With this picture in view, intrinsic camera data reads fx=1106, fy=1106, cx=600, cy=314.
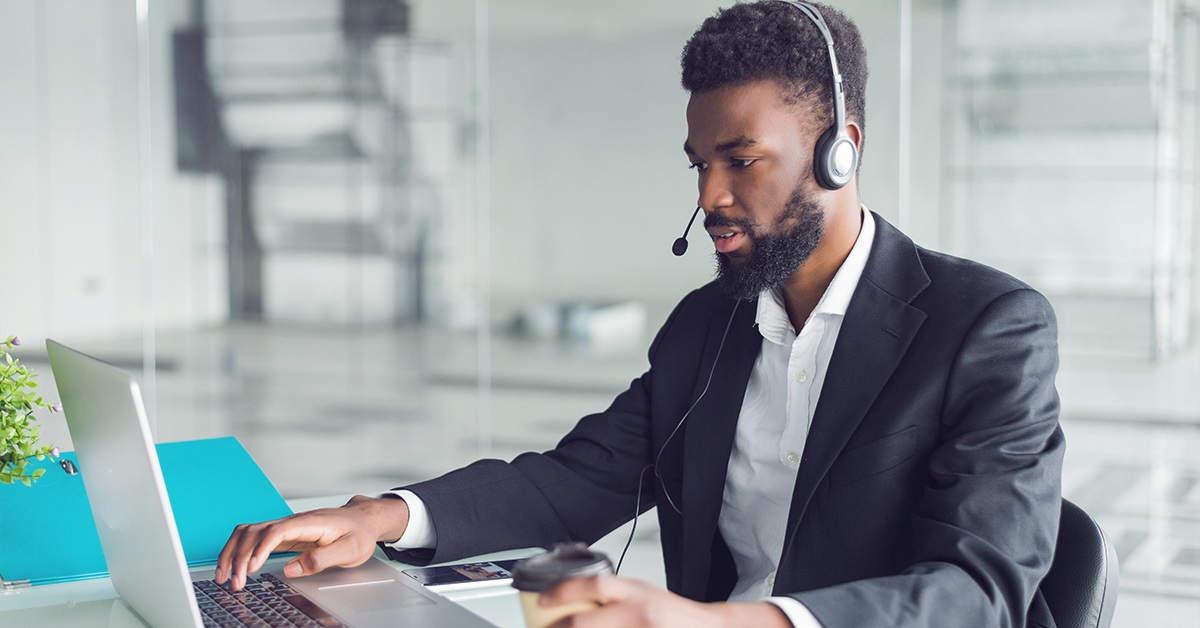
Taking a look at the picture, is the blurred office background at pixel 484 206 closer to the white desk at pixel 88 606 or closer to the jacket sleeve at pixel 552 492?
the jacket sleeve at pixel 552 492

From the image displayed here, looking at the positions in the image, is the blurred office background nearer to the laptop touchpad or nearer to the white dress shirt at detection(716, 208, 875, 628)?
the white dress shirt at detection(716, 208, 875, 628)

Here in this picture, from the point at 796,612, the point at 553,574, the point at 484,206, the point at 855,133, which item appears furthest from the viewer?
the point at 484,206

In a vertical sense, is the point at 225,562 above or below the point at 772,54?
below

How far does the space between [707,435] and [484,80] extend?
3.79m

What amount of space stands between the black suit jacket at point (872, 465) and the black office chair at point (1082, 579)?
2cm

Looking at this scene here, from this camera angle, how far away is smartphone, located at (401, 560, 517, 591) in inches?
49.7

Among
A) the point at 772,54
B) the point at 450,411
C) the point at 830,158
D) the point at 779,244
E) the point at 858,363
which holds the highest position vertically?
the point at 772,54

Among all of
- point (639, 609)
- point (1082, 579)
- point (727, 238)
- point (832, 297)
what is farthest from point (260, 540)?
point (1082, 579)

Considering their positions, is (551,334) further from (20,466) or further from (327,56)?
(20,466)

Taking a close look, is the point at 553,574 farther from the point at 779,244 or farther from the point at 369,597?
the point at 779,244

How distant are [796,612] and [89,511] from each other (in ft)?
3.13

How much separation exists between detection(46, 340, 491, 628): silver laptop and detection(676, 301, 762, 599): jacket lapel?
0.42 metres

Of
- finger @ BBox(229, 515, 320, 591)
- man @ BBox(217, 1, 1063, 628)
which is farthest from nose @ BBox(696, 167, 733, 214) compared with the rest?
finger @ BBox(229, 515, 320, 591)

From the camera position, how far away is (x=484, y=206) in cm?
514
